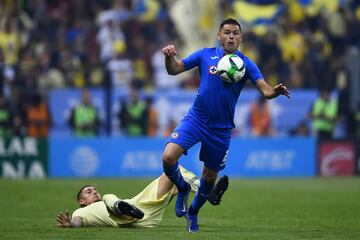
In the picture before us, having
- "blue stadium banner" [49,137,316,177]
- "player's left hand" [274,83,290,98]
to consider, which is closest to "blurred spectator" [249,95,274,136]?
"blue stadium banner" [49,137,316,177]

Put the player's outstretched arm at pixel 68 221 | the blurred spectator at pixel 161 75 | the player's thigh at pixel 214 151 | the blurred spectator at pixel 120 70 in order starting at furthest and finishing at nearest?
the blurred spectator at pixel 161 75 < the blurred spectator at pixel 120 70 < the player's outstretched arm at pixel 68 221 < the player's thigh at pixel 214 151

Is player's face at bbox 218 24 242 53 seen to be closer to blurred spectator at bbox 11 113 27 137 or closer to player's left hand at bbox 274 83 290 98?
player's left hand at bbox 274 83 290 98

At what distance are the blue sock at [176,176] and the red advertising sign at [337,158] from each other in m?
12.9

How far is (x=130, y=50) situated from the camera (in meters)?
26.9

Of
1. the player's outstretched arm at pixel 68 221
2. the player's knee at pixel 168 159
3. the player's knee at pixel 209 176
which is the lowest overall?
the player's outstretched arm at pixel 68 221

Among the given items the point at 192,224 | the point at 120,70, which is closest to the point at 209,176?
the point at 192,224

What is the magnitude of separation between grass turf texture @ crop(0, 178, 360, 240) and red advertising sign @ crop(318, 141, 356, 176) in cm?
108

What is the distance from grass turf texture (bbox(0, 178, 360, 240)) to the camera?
11.5 m

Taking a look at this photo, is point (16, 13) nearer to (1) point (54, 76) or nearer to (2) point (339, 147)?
(1) point (54, 76)

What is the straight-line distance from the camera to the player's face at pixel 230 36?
1159 centimetres

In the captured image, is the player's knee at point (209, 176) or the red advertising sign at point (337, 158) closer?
the player's knee at point (209, 176)

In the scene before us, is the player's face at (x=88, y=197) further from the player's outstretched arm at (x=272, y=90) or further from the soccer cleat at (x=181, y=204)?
the player's outstretched arm at (x=272, y=90)

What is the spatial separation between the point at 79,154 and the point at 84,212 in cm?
1240

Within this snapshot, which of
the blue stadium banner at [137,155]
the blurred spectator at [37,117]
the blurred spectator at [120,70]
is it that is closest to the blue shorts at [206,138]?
the blue stadium banner at [137,155]
